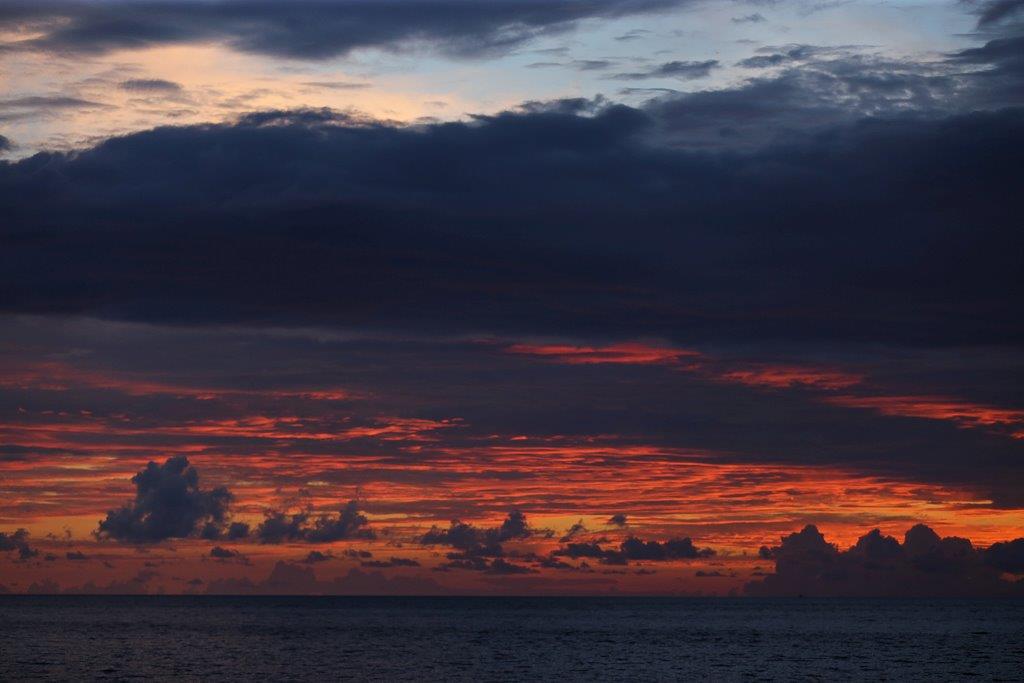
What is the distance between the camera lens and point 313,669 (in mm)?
120875

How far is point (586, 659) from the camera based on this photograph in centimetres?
14312

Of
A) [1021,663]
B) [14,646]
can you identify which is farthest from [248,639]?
[1021,663]

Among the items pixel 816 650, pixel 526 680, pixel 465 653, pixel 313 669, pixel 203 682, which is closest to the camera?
pixel 203 682

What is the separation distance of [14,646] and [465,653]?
58202 millimetres

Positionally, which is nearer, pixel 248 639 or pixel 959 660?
pixel 959 660

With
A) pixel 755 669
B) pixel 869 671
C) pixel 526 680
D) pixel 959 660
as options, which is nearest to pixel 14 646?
pixel 526 680

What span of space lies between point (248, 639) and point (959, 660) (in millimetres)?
99294

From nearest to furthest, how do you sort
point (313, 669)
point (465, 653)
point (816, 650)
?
1. point (313, 669)
2. point (465, 653)
3. point (816, 650)

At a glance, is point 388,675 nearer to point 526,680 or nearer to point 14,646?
point 526,680

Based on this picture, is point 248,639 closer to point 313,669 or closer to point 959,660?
point 313,669

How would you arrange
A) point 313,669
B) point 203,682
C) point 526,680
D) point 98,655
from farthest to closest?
point 98,655 < point 313,669 < point 526,680 < point 203,682

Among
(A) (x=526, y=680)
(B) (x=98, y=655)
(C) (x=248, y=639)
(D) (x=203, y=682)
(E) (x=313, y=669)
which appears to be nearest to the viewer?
(D) (x=203, y=682)

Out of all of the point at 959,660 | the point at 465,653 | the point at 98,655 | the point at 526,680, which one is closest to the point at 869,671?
the point at 959,660

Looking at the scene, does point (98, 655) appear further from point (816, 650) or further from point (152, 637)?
point (816, 650)
